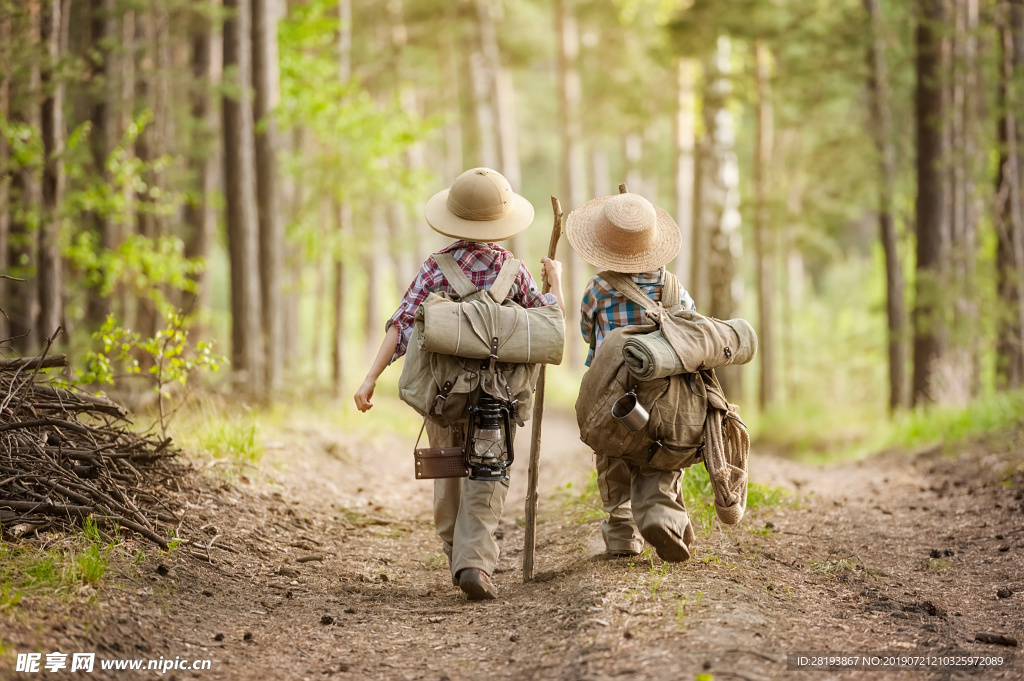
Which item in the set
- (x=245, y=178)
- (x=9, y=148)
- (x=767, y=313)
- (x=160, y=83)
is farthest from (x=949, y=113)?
(x=9, y=148)

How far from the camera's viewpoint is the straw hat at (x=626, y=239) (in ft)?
16.2

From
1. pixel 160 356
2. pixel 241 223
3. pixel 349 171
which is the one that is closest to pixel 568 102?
pixel 349 171

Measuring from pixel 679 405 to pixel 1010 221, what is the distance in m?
9.94

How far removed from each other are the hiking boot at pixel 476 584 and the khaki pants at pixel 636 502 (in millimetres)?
807

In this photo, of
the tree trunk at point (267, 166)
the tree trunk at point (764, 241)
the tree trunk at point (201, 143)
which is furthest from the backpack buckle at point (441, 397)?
the tree trunk at point (764, 241)

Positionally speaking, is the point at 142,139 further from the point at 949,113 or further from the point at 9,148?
the point at 949,113

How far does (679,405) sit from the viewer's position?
15.5 ft

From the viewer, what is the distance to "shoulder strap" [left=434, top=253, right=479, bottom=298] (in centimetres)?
488

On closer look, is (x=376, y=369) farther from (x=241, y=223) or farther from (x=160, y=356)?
(x=241, y=223)

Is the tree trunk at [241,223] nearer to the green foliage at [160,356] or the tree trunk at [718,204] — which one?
the green foliage at [160,356]

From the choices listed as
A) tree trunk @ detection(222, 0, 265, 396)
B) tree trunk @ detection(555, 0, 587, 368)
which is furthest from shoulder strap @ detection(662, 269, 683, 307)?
tree trunk @ detection(555, 0, 587, 368)

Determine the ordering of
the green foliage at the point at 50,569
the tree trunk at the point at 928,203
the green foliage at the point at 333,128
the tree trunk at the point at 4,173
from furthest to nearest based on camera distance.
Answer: the green foliage at the point at 333,128 < the tree trunk at the point at 928,203 < the tree trunk at the point at 4,173 < the green foliage at the point at 50,569

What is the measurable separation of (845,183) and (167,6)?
1259 centimetres

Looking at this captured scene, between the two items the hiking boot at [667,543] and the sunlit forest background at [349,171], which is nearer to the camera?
the hiking boot at [667,543]
